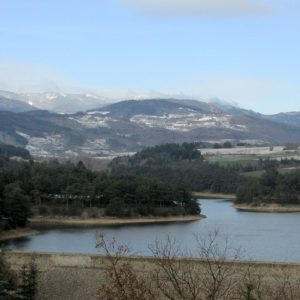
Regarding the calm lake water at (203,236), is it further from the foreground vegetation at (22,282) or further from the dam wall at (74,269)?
the foreground vegetation at (22,282)

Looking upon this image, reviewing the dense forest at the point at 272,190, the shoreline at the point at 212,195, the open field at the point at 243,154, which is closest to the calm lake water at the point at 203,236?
the dense forest at the point at 272,190

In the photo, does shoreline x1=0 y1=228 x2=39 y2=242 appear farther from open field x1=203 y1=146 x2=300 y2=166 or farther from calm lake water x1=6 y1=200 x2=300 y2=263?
open field x1=203 y1=146 x2=300 y2=166

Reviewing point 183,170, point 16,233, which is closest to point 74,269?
point 16,233

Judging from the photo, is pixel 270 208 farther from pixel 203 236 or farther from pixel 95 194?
pixel 203 236

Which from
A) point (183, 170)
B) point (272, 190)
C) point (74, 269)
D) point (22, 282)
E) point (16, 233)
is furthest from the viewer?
point (183, 170)

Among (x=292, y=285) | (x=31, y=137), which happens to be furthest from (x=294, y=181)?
(x=31, y=137)

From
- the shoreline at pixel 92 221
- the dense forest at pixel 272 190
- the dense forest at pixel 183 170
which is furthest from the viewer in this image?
the dense forest at pixel 183 170

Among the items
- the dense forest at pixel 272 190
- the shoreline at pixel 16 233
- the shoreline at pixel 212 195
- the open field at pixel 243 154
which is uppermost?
the open field at pixel 243 154
